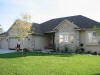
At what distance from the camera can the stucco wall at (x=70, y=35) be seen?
19.7 m

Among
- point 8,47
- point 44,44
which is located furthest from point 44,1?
point 8,47

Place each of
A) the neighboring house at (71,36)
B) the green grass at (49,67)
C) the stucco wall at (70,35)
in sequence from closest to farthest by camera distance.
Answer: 1. the green grass at (49,67)
2. the neighboring house at (71,36)
3. the stucco wall at (70,35)

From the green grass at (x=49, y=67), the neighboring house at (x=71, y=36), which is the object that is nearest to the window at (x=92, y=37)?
the neighboring house at (x=71, y=36)

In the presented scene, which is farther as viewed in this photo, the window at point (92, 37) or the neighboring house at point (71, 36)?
the neighboring house at point (71, 36)

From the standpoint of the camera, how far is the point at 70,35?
20078 millimetres

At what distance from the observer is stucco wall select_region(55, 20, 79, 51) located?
19.7 metres

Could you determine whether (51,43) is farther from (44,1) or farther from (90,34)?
(44,1)

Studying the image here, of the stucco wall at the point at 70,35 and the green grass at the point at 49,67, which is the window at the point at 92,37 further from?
the green grass at the point at 49,67

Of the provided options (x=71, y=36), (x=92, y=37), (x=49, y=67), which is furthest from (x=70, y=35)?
(x=49, y=67)

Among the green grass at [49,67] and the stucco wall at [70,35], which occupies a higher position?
the stucco wall at [70,35]

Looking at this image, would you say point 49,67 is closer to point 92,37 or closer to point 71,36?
point 71,36

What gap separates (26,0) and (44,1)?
7.60 feet

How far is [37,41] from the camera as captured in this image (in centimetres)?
2341

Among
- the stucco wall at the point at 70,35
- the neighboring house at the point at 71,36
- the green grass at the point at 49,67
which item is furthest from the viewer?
the stucco wall at the point at 70,35
